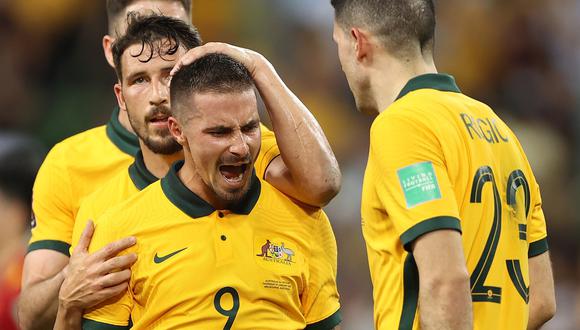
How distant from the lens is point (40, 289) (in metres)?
4.32

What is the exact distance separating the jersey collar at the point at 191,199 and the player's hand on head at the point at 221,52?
0.39 meters

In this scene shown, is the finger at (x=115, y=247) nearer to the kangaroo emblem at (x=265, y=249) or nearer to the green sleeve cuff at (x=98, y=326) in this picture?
the green sleeve cuff at (x=98, y=326)

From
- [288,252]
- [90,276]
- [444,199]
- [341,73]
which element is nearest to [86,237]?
[90,276]

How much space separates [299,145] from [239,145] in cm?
33

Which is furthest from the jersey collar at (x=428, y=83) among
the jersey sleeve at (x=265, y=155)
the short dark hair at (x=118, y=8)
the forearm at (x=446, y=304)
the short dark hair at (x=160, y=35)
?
the short dark hair at (x=118, y=8)

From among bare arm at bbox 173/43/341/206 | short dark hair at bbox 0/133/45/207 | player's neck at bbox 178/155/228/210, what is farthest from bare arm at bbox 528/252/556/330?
short dark hair at bbox 0/133/45/207

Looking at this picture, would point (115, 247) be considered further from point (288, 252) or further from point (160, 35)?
point (160, 35)

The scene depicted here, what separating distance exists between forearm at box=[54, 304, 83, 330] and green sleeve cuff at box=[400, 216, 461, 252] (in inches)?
46.3

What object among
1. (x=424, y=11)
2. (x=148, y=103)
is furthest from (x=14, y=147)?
(x=424, y=11)

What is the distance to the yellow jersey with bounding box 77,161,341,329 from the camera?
3.43 meters

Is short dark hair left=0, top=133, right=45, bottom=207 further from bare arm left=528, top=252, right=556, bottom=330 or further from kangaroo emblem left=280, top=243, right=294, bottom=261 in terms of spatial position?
bare arm left=528, top=252, right=556, bottom=330

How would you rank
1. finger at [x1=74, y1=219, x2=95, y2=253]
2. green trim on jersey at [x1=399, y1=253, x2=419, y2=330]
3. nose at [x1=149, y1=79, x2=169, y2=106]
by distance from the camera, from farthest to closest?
nose at [x1=149, y1=79, x2=169, y2=106] < finger at [x1=74, y1=219, x2=95, y2=253] < green trim on jersey at [x1=399, y1=253, x2=419, y2=330]

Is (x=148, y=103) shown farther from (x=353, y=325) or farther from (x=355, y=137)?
(x=355, y=137)

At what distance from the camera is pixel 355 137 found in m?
8.92
